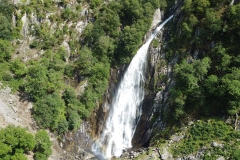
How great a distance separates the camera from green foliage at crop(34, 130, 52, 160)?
36688 mm

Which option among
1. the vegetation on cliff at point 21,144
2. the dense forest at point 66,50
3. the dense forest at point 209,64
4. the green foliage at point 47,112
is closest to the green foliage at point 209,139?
the dense forest at point 209,64

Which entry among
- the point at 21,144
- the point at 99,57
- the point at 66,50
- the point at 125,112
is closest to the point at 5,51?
the point at 66,50

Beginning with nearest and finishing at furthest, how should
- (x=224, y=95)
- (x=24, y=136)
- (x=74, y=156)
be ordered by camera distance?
(x=24, y=136) < (x=224, y=95) < (x=74, y=156)

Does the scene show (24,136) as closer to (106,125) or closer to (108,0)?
(106,125)

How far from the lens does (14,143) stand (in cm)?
3353

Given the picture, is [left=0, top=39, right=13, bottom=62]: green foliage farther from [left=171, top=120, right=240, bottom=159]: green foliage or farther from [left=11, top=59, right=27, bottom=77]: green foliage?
[left=171, top=120, right=240, bottom=159]: green foliage

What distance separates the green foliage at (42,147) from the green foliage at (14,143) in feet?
4.65

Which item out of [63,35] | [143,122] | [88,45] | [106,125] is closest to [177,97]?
[143,122]

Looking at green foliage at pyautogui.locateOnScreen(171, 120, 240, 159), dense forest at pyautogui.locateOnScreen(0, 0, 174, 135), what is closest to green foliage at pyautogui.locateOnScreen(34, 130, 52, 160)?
dense forest at pyautogui.locateOnScreen(0, 0, 174, 135)

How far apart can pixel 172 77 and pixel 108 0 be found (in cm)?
2310

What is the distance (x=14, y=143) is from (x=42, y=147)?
14.0 feet

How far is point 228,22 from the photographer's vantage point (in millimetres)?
42062

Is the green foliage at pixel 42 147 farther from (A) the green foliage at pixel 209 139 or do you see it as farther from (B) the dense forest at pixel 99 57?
(A) the green foliage at pixel 209 139

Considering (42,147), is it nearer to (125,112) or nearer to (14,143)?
(14,143)
